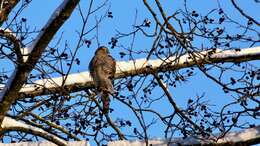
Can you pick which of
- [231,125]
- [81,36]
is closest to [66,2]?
[81,36]

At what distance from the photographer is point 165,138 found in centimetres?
463

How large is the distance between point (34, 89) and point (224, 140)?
2.30 meters

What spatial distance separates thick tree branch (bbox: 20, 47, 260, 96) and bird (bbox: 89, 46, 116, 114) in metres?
0.10

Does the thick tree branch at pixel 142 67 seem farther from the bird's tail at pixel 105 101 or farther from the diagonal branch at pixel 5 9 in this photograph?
the diagonal branch at pixel 5 9

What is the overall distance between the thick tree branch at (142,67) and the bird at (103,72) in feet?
0.34

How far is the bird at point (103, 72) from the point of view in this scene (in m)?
5.62

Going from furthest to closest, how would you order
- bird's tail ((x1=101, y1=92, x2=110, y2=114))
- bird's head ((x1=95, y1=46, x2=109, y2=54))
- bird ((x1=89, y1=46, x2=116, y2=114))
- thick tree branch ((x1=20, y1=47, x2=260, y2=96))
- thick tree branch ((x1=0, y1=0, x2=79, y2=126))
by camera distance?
bird's head ((x1=95, y1=46, x2=109, y2=54)), thick tree branch ((x1=20, y1=47, x2=260, y2=96)), bird ((x1=89, y1=46, x2=116, y2=114)), bird's tail ((x1=101, y1=92, x2=110, y2=114)), thick tree branch ((x1=0, y1=0, x2=79, y2=126))

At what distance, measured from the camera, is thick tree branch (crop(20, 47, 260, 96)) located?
19.6 feet

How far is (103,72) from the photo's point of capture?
6.12m

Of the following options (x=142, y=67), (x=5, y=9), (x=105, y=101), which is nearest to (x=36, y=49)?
(x=5, y=9)

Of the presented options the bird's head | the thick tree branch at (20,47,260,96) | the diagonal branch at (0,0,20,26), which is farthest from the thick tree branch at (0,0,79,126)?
the bird's head

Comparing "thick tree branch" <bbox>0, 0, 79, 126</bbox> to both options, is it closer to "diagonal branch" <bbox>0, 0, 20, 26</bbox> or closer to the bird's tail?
"diagonal branch" <bbox>0, 0, 20, 26</bbox>

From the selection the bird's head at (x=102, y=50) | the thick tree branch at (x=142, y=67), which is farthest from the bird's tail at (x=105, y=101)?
the bird's head at (x=102, y=50)

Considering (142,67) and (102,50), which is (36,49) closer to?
(142,67)
